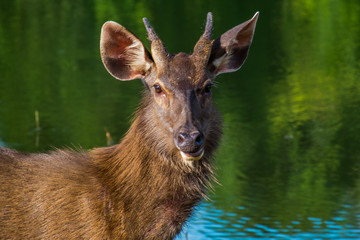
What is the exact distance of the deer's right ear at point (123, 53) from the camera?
6062 millimetres

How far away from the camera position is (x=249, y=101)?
13039mm

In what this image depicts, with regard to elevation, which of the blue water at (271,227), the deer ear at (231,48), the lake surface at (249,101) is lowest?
the blue water at (271,227)

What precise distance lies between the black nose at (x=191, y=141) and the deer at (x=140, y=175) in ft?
0.32

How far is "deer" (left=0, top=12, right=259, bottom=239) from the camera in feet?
18.9

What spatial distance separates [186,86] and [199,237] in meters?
2.91

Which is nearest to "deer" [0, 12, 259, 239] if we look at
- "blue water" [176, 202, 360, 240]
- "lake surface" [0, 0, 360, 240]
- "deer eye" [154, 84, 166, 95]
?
"deer eye" [154, 84, 166, 95]

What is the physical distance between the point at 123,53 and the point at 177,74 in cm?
62

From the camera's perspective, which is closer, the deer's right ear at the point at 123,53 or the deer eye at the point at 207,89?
the deer eye at the point at 207,89

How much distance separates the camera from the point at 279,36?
61.0ft

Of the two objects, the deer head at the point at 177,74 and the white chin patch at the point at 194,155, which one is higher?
the deer head at the point at 177,74

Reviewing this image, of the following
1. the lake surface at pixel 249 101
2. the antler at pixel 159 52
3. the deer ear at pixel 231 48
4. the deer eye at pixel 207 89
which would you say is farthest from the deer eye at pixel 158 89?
the lake surface at pixel 249 101

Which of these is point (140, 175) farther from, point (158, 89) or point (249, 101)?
point (249, 101)

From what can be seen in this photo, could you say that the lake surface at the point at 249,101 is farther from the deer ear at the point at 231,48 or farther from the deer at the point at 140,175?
the deer ear at the point at 231,48

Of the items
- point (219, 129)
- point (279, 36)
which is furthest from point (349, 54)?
point (219, 129)
